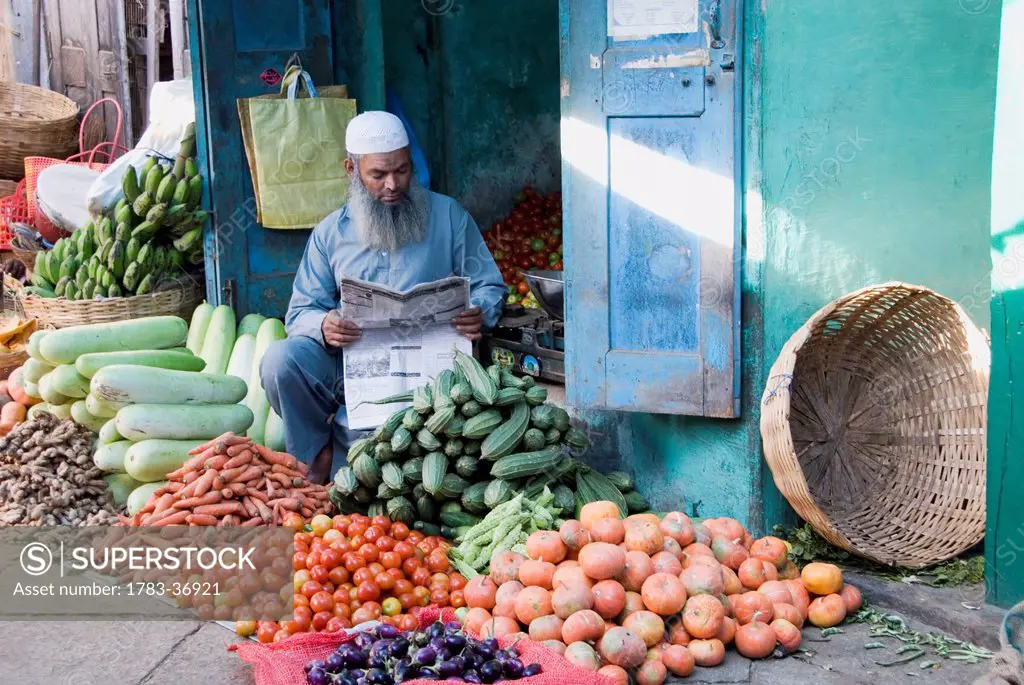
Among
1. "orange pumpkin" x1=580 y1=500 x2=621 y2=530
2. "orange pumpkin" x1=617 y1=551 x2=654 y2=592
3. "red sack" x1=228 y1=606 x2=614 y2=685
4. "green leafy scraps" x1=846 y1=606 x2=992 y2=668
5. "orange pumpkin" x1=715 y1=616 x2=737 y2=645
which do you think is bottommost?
"green leafy scraps" x1=846 y1=606 x2=992 y2=668

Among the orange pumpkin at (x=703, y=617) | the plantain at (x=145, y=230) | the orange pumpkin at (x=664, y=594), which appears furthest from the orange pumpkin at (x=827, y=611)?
the plantain at (x=145, y=230)

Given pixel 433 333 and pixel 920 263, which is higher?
pixel 920 263

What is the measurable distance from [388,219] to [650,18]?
181cm

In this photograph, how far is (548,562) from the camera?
12.6 feet

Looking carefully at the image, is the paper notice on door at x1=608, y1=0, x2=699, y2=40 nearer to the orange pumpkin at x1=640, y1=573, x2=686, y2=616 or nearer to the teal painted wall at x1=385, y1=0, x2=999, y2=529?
the teal painted wall at x1=385, y1=0, x2=999, y2=529

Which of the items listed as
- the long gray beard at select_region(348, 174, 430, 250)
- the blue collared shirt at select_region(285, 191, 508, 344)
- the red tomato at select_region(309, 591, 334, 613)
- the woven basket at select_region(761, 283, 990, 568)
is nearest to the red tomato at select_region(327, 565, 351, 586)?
the red tomato at select_region(309, 591, 334, 613)

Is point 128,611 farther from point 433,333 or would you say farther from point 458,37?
point 458,37

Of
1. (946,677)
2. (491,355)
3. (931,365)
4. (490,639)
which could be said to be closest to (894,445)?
(931,365)

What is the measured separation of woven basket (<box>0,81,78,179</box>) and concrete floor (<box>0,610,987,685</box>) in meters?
5.68

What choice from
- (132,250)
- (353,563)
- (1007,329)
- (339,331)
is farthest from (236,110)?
(1007,329)

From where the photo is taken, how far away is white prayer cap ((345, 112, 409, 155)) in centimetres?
546

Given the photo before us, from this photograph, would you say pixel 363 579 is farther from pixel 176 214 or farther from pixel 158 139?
pixel 158 139

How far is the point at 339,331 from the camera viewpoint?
17.2ft

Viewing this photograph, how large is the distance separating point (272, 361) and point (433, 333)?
2.61 ft
